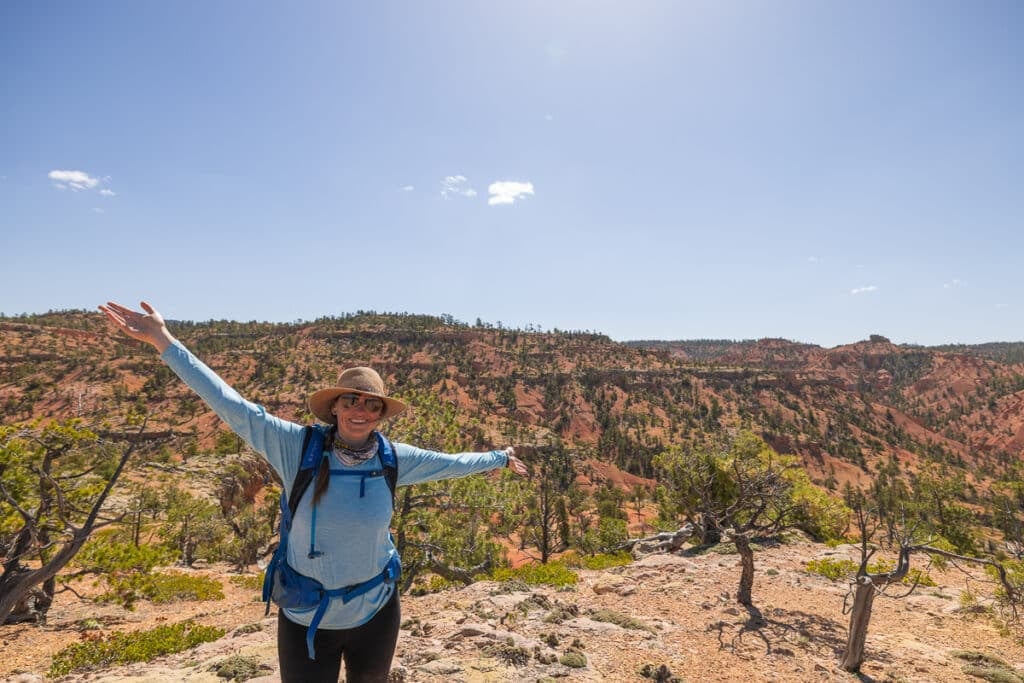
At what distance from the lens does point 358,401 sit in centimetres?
241

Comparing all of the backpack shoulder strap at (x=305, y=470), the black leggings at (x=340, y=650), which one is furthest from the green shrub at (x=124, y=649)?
the backpack shoulder strap at (x=305, y=470)

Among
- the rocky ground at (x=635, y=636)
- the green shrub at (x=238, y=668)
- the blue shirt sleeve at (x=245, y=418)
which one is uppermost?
the blue shirt sleeve at (x=245, y=418)

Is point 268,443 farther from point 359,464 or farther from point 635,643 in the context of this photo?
point 635,643

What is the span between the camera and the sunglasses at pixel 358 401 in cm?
240

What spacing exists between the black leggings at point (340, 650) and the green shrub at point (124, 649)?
8.79 m

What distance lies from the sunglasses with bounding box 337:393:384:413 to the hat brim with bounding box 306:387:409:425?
0.10ft

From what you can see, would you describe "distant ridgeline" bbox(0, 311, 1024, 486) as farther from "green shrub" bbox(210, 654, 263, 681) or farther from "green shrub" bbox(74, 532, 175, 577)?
"green shrub" bbox(210, 654, 263, 681)

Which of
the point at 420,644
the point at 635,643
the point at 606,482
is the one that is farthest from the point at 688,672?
the point at 606,482

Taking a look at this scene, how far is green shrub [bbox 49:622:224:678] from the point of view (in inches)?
306

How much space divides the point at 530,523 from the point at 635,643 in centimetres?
3100

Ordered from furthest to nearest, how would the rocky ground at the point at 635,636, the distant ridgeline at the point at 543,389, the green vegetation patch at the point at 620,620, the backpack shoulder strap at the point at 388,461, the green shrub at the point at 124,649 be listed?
the distant ridgeline at the point at 543,389 < the green vegetation patch at the point at 620,620 < the green shrub at the point at 124,649 < the rocky ground at the point at 635,636 < the backpack shoulder strap at the point at 388,461

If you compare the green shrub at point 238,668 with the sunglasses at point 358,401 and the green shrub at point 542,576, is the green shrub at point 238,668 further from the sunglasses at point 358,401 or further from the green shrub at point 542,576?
the green shrub at point 542,576

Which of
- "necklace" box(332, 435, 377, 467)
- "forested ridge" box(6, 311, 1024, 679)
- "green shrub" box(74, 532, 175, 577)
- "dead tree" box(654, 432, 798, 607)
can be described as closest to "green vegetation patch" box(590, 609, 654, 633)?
"dead tree" box(654, 432, 798, 607)

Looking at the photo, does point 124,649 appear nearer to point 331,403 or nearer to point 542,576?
point 542,576
